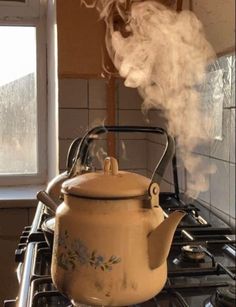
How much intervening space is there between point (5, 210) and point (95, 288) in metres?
1.45

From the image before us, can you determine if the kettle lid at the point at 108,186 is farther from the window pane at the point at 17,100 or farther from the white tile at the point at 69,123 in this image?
the window pane at the point at 17,100

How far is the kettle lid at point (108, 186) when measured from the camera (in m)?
0.65

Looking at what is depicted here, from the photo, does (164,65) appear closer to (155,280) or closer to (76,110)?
(76,110)

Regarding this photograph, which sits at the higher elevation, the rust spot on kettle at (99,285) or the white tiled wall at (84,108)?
the white tiled wall at (84,108)

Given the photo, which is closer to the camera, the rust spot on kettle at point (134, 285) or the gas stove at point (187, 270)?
the rust spot on kettle at point (134, 285)

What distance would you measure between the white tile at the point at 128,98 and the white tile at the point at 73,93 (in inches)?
5.7

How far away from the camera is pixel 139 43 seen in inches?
59.6

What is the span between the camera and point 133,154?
6.63 feet

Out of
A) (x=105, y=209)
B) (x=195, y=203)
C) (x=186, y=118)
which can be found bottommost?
(x=195, y=203)

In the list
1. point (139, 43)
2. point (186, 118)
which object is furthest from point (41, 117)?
point (186, 118)

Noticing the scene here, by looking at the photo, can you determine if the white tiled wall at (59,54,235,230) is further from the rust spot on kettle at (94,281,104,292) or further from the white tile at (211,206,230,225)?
the rust spot on kettle at (94,281,104,292)

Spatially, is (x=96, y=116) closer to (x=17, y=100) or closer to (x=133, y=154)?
(x=133, y=154)

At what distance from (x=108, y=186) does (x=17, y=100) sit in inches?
68.5

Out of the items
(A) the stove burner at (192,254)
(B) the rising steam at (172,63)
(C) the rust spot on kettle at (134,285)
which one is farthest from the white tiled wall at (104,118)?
(C) the rust spot on kettle at (134,285)
